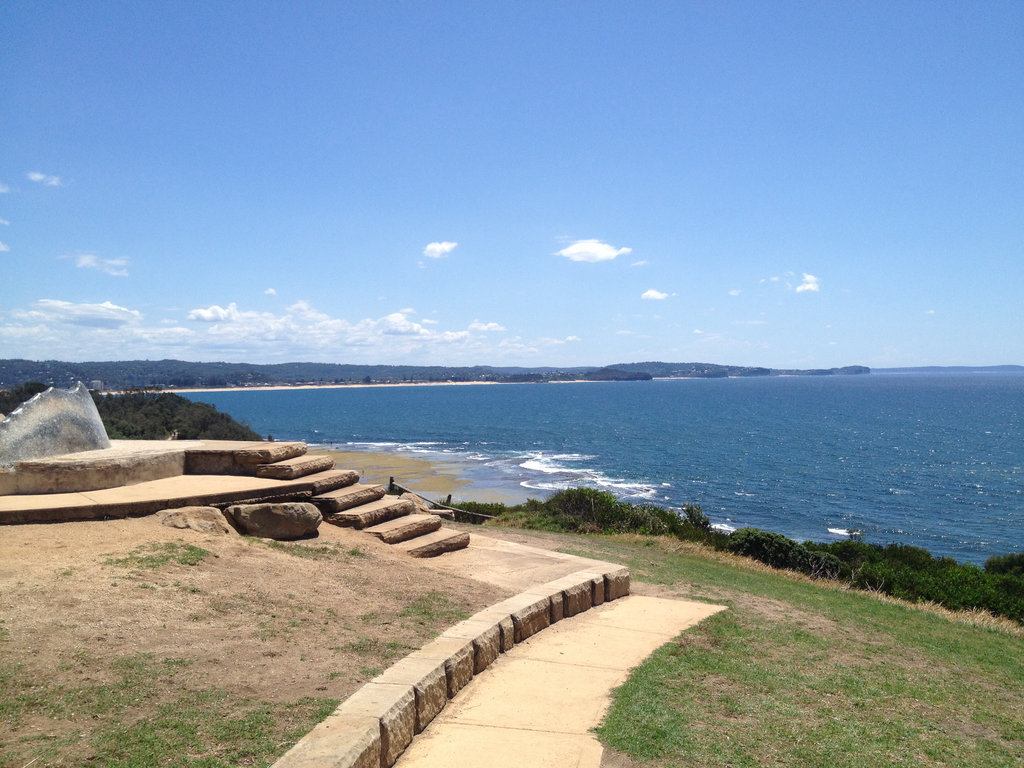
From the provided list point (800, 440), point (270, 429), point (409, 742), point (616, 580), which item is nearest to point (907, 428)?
point (800, 440)

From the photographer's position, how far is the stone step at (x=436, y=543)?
10.5 metres

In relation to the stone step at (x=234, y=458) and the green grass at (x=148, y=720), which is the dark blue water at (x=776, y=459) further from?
the green grass at (x=148, y=720)

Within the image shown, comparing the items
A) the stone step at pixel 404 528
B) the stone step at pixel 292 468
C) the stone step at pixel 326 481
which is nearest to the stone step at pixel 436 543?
the stone step at pixel 404 528

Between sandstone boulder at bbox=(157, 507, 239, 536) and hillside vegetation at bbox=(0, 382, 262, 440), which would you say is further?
hillside vegetation at bbox=(0, 382, 262, 440)

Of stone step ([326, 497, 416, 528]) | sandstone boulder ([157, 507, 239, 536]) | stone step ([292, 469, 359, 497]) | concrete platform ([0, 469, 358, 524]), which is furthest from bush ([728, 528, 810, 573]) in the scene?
sandstone boulder ([157, 507, 239, 536])

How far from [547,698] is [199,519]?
218 inches

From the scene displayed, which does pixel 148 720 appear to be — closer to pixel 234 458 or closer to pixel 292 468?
pixel 292 468

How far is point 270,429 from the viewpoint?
93.0 meters

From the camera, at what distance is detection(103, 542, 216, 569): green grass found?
7.30 metres

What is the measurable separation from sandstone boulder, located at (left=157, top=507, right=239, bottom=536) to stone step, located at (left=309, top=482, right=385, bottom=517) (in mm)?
1525

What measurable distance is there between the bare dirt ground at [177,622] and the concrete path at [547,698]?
786 mm

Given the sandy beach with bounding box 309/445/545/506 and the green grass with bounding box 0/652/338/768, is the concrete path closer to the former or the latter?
the green grass with bounding box 0/652/338/768

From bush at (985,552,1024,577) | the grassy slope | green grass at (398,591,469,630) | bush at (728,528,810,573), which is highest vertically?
green grass at (398,591,469,630)

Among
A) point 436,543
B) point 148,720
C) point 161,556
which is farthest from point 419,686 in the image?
point 436,543
